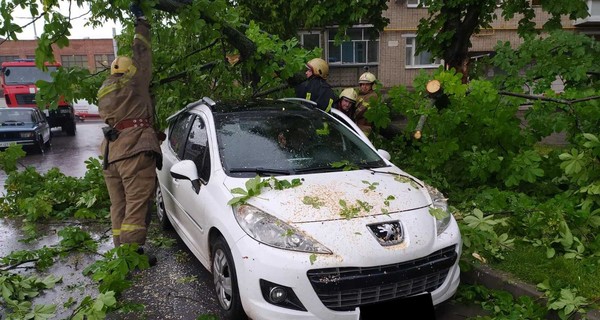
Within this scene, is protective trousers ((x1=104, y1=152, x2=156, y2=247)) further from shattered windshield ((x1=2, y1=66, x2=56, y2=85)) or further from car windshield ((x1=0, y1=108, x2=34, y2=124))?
shattered windshield ((x1=2, y1=66, x2=56, y2=85))

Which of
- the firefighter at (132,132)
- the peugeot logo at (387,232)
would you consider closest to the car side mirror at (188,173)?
the firefighter at (132,132)

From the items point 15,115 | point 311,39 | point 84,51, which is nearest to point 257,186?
point 15,115

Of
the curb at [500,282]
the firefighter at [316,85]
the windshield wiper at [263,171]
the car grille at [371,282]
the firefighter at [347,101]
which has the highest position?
the firefighter at [316,85]

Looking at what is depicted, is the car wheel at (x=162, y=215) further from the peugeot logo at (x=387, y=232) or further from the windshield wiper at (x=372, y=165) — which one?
the peugeot logo at (x=387, y=232)

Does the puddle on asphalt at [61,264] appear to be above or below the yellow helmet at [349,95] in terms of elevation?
below

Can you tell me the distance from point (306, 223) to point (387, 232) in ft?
1.71

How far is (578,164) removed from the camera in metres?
4.14

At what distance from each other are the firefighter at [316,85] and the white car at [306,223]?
160 cm

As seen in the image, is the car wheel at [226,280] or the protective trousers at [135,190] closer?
the car wheel at [226,280]

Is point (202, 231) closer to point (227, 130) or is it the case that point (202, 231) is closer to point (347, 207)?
point (227, 130)

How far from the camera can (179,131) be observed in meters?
4.80

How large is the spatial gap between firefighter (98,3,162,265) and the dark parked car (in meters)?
9.41

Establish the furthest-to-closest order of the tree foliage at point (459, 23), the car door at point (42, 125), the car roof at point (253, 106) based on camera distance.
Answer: the car door at point (42, 125), the tree foliage at point (459, 23), the car roof at point (253, 106)

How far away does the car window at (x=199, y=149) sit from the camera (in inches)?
146
